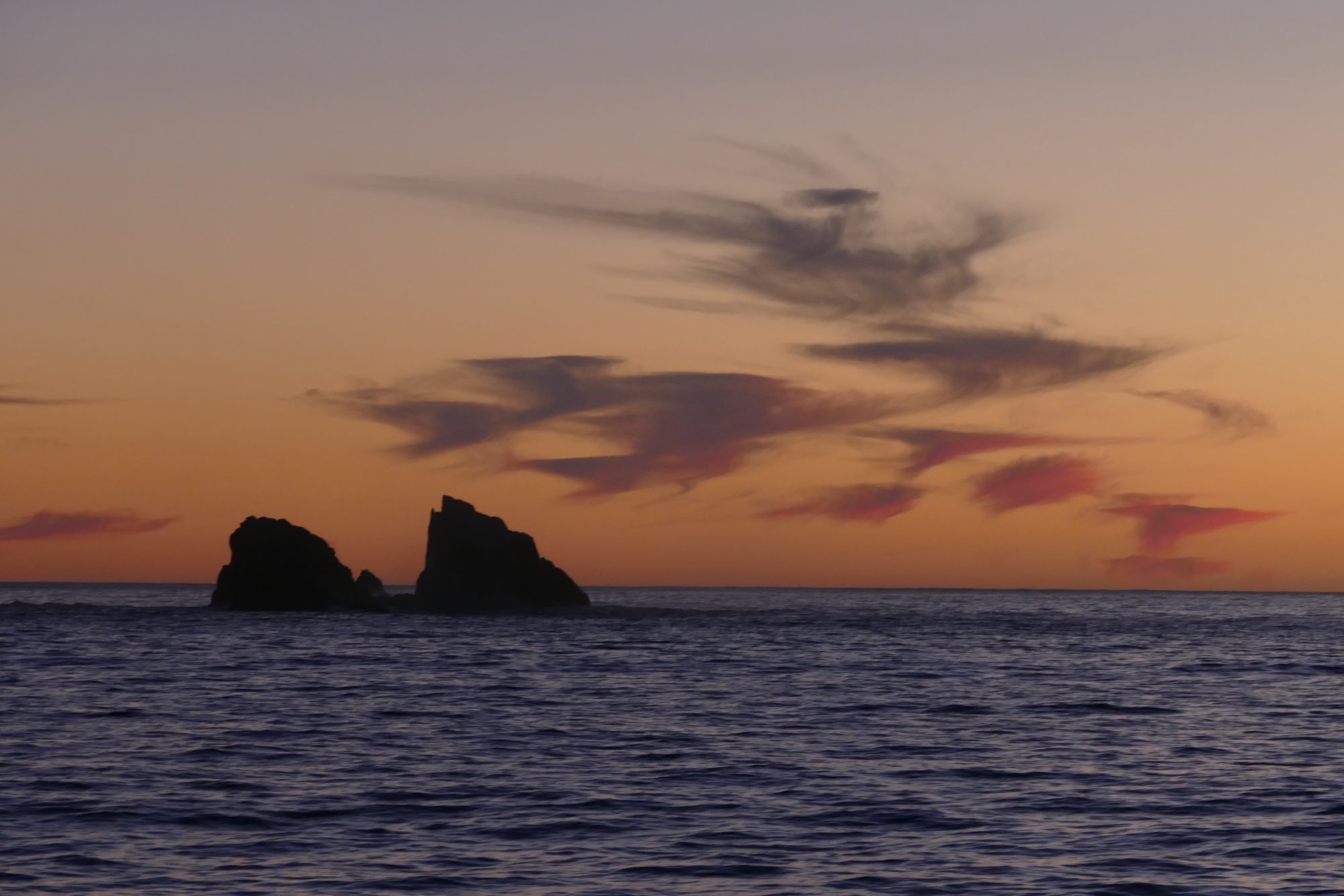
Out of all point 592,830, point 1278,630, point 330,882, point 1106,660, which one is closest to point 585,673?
point 1106,660

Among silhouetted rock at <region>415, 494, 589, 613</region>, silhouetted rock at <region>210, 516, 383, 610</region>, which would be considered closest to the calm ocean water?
silhouetted rock at <region>210, 516, 383, 610</region>

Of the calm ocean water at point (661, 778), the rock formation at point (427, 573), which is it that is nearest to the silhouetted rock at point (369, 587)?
the rock formation at point (427, 573)

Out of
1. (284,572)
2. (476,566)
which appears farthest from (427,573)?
(284,572)

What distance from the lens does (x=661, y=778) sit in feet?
101

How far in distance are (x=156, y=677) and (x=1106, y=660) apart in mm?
48210

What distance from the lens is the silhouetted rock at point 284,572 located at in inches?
5344

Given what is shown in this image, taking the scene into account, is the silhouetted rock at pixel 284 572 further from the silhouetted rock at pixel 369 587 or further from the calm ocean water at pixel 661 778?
the calm ocean water at pixel 661 778

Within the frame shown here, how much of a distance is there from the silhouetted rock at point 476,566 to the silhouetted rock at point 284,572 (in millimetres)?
7223

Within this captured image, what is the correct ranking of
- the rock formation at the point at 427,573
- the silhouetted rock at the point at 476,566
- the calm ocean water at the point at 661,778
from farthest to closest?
the silhouetted rock at the point at 476,566
the rock formation at the point at 427,573
the calm ocean water at the point at 661,778

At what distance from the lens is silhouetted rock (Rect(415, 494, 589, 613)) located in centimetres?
14250

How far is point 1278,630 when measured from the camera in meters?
139

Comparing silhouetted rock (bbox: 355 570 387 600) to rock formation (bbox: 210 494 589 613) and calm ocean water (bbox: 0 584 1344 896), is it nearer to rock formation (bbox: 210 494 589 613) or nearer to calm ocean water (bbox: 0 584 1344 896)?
rock formation (bbox: 210 494 589 613)

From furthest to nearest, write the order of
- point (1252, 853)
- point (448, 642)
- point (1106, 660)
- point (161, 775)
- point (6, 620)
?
point (6, 620), point (448, 642), point (1106, 660), point (161, 775), point (1252, 853)

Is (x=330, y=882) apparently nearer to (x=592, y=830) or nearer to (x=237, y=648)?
(x=592, y=830)
